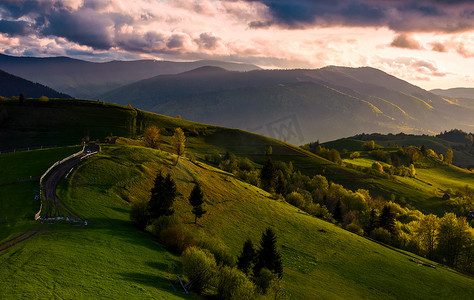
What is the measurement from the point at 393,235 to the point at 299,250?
162 feet

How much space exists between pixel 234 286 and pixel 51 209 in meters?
33.1

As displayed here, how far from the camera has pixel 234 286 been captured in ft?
119

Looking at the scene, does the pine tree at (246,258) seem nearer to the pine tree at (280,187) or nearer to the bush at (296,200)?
the bush at (296,200)

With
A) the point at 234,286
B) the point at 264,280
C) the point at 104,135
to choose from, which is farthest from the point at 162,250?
the point at 104,135

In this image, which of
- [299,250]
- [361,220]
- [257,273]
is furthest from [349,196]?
[257,273]

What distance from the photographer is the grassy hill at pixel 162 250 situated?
30516 mm

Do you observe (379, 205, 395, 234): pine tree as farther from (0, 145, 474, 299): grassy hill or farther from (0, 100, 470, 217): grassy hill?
(0, 100, 470, 217): grassy hill

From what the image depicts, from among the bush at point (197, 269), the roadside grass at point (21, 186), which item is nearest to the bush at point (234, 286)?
the bush at point (197, 269)

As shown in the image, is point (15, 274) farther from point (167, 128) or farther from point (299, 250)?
point (167, 128)

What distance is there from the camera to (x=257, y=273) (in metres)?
44.4

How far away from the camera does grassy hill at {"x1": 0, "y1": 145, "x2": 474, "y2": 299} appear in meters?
30.5

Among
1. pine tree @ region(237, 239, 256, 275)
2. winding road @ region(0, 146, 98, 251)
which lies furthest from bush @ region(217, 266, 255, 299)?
winding road @ region(0, 146, 98, 251)

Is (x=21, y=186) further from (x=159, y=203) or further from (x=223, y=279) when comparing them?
(x=223, y=279)

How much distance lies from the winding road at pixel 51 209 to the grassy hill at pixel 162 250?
149 centimetres
